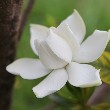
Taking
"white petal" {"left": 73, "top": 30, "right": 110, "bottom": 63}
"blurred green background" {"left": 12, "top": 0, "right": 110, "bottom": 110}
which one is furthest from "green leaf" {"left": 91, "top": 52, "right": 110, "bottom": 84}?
"blurred green background" {"left": 12, "top": 0, "right": 110, "bottom": 110}

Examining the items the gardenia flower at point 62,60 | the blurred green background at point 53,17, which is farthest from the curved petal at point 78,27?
the blurred green background at point 53,17

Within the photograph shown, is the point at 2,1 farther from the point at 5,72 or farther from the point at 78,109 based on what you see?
the point at 78,109

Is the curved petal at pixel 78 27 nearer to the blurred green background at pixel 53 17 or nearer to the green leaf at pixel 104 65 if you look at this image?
the green leaf at pixel 104 65

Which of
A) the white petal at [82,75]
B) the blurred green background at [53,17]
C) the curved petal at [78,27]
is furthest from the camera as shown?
the blurred green background at [53,17]

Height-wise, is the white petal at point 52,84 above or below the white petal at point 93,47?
below

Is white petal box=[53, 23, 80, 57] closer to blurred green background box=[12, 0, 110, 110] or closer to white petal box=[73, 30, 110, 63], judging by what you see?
white petal box=[73, 30, 110, 63]

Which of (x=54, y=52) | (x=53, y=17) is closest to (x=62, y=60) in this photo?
(x=54, y=52)

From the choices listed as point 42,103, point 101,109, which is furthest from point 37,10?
point 101,109

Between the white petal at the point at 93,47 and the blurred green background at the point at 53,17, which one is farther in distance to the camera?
the blurred green background at the point at 53,17
